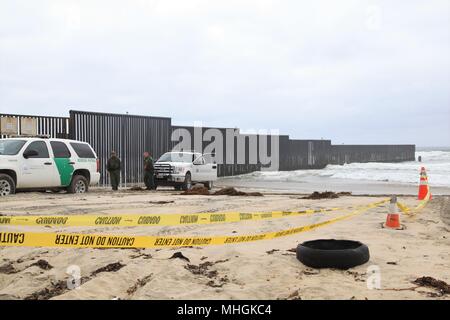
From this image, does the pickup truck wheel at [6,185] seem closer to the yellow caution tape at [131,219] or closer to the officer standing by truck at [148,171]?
the yellow caution tape at [131,219]

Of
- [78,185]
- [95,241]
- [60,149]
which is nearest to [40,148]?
[60,149]

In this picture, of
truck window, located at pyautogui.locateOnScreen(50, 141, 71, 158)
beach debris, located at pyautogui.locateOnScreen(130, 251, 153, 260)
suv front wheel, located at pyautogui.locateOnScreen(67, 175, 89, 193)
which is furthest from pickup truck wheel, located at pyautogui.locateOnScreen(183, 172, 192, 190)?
beach debris, located at pyautogui.locateOnScreen(130, 251, 153, 260)

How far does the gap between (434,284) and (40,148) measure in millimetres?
12476

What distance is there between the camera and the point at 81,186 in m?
15.7

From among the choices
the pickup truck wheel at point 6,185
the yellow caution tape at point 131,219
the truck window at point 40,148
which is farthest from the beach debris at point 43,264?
the truck window at point 40,148

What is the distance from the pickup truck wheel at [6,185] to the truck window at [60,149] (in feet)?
5.67

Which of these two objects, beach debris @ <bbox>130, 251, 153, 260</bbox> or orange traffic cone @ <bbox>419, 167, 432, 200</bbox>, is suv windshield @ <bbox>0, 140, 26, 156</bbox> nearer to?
beach debris @ <bbox>130, 251, 153, 260</bbox>

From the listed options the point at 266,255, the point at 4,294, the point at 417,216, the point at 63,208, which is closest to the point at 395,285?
the point at 266,255

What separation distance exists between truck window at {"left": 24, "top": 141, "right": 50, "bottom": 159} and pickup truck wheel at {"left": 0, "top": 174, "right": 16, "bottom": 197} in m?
1.10

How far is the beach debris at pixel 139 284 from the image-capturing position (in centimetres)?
464

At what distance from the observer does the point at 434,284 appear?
15.3ft

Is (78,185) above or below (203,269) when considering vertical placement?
above

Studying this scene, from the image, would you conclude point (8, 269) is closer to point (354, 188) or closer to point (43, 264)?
point (43, 264)
